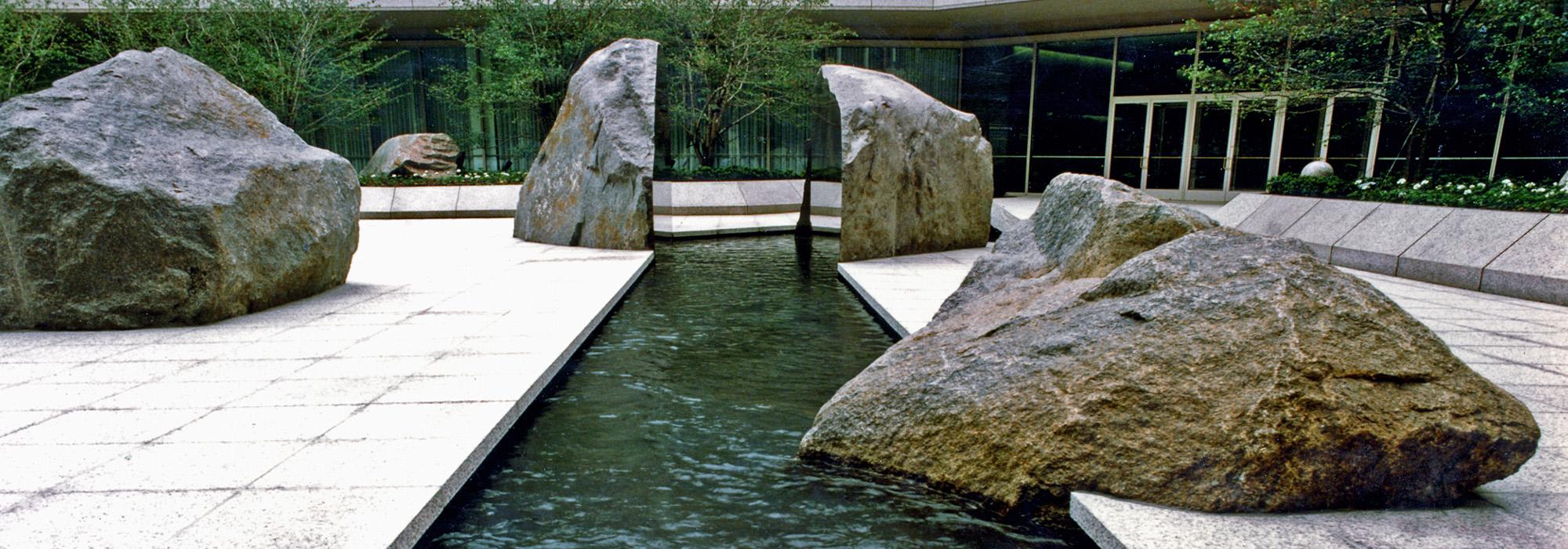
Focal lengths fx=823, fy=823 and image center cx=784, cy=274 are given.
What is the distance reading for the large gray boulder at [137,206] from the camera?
518cm

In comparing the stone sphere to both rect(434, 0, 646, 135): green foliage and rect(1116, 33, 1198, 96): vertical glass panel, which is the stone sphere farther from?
rect(434, 0, 646, 135): green foliage

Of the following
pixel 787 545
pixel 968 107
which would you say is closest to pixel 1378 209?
pixel 787 545

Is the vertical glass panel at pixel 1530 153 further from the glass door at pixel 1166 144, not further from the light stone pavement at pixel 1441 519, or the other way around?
the light stone pavement at pixel 1441 519

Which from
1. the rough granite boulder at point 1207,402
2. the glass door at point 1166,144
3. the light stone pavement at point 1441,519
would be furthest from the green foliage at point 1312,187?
the rough granite boulder at point 1207,402

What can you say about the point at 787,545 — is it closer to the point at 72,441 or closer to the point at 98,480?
the point at 98,480

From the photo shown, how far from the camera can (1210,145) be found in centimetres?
1850

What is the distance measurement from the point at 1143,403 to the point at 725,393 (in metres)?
2.35

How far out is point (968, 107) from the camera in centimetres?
2216

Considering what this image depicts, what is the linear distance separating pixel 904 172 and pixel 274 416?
268 inches

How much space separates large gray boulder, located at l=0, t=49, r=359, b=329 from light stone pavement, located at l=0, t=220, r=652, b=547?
212 mm

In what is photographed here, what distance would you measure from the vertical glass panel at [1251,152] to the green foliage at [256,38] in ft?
63.2

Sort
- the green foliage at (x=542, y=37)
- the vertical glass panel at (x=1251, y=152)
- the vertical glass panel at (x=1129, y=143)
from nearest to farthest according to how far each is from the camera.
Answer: the green foliage at (x=542, y=37) < the vertical glass panel at (x=1251, y=152) < the vertical glass panel at (x=1129, y=143)

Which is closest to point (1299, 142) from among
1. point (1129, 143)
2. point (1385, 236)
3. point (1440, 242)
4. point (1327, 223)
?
point (1129, 143)

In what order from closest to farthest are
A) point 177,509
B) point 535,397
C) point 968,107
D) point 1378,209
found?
1. point 177,509
2. point 535,397
3. point 1378,209
4. point 968,107
